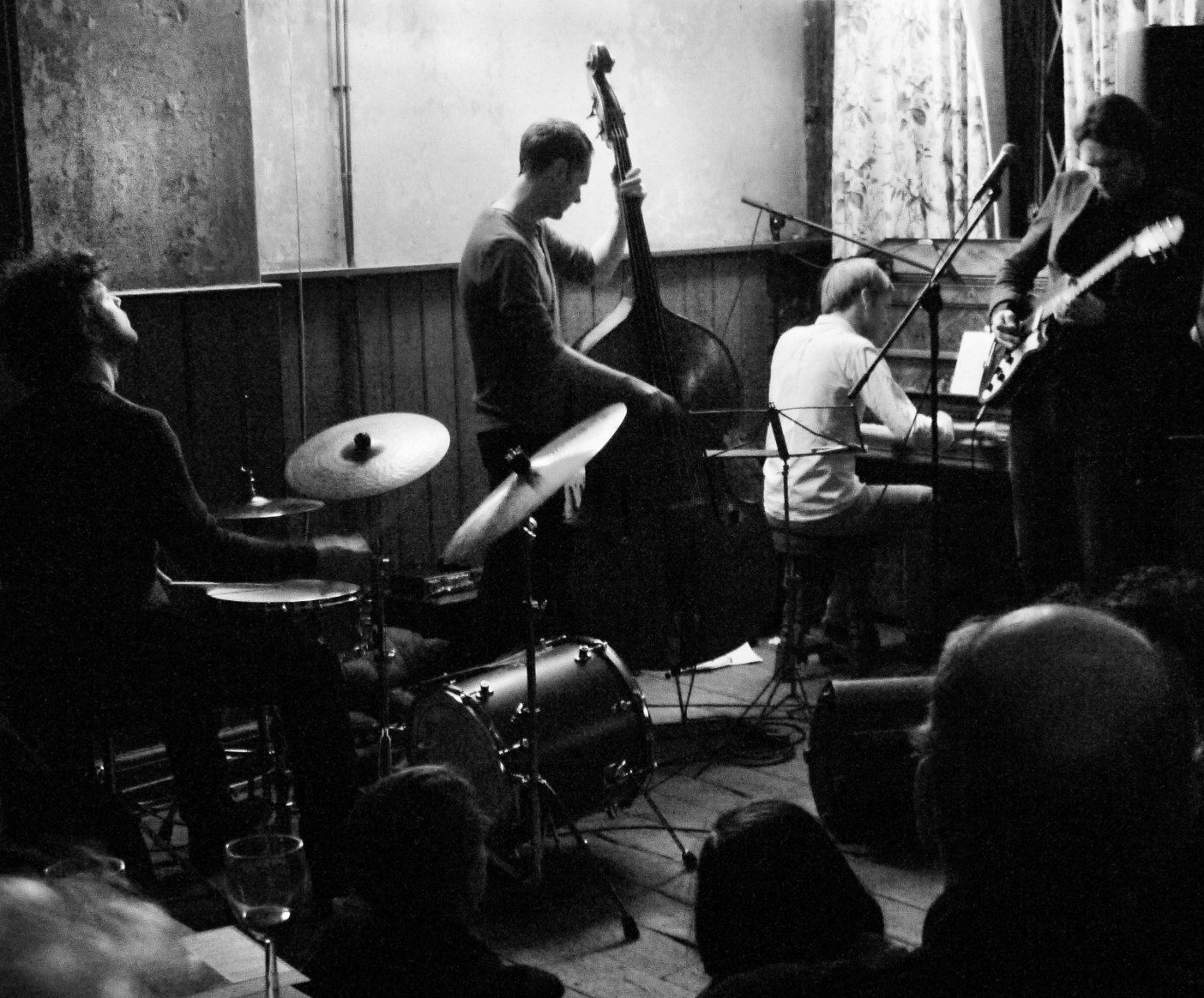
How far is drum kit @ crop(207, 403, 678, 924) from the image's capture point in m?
3.32

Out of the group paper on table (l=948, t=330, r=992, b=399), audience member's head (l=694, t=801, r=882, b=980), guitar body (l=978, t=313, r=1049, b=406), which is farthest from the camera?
paper on table (l=948, t=330, r=992, b=399)

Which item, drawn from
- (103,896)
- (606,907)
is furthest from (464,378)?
(103,896)

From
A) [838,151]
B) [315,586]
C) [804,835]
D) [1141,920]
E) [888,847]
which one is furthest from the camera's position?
[838,151]

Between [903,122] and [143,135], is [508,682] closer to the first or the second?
[143,135]

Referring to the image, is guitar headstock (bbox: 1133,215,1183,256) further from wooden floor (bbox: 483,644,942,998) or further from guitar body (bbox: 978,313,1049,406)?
wooden floor (bbox: 483,644,942,998)

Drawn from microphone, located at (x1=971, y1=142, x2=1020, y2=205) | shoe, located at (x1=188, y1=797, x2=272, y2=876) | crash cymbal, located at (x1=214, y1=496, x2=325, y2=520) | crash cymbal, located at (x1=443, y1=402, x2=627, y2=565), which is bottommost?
shoe, located at (x1=188, y1=797, x2=272, y2=876)

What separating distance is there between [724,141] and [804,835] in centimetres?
470

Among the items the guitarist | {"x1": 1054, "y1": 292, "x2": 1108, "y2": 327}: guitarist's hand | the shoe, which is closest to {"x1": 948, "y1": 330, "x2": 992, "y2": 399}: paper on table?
the guitarist

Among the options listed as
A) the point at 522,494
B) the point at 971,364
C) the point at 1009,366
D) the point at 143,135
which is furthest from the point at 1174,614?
the point at 971,364

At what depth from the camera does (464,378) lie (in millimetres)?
5340

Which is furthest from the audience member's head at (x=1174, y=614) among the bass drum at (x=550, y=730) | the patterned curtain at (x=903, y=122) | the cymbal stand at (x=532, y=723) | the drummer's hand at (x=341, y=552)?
the patterned curtain at (x=903, y=122)

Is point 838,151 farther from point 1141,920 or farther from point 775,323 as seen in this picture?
point 1141,920

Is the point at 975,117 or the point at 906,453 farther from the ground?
the point at 975,117

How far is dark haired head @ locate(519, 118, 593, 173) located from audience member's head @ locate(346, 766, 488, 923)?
2529 millimetres
